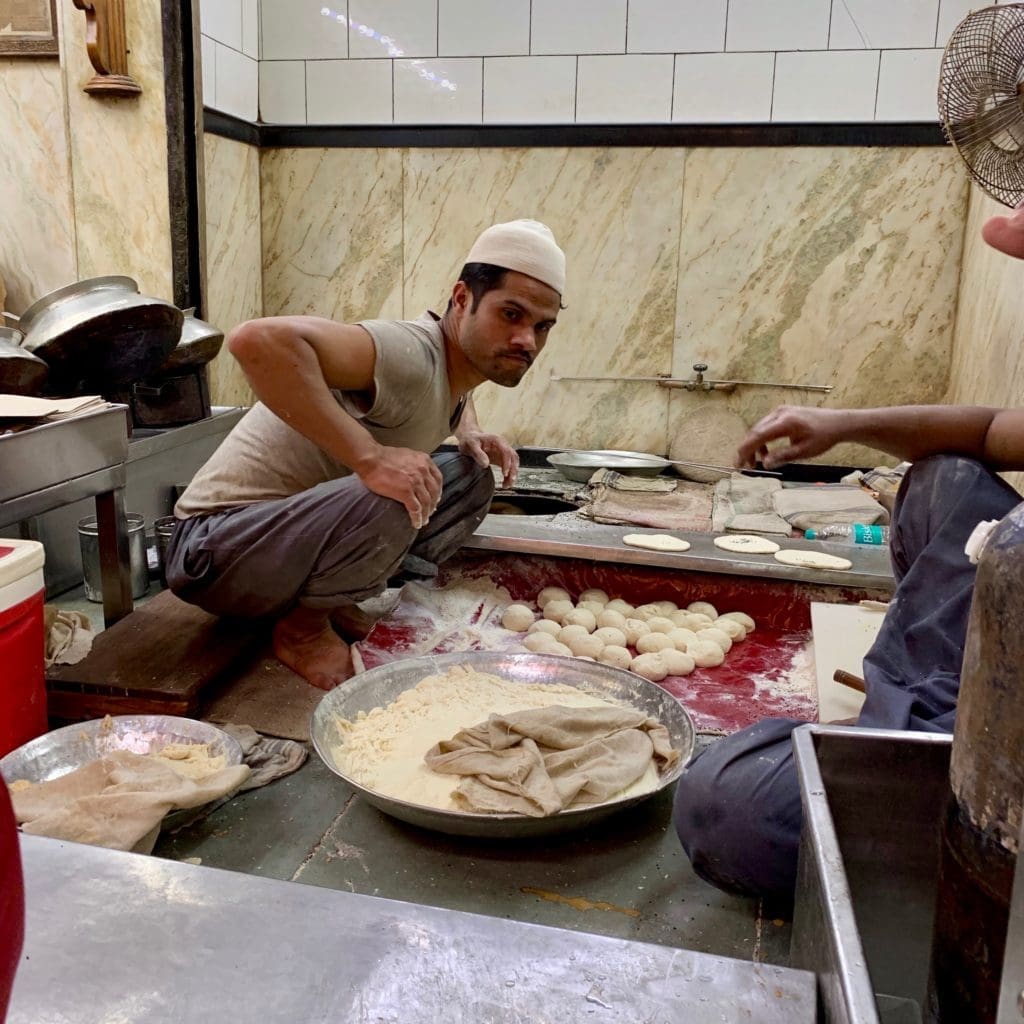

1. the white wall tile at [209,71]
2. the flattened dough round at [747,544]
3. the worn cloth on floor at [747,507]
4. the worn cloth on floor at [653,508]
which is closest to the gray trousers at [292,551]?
the flattened dough round at [747,544]

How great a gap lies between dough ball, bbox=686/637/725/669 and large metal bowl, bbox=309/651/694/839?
471mm

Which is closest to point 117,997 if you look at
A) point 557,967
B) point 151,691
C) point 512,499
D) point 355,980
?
point 355,980

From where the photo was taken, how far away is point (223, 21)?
16.8 ft

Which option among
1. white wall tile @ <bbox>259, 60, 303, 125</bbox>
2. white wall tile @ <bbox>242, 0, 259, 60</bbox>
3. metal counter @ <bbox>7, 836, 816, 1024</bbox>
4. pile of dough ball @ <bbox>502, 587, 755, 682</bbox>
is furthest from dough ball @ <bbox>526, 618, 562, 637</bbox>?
white wall tile @ <bbox>242, 0, 259, 60</bbox>

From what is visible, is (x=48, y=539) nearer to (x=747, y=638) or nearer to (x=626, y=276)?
(x=747, y=638)

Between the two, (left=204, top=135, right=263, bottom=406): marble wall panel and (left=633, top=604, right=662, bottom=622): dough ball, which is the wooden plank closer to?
(left=633, top=604, right=662, bottom=622): dough ball

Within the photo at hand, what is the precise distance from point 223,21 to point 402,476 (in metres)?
4.03

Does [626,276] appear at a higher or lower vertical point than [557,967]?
higher

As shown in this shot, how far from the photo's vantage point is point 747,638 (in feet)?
9.86

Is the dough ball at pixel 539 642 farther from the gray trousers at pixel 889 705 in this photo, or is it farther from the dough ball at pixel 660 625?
the gray trousers at pixel 889 705

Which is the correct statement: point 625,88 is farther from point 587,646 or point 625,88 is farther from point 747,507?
point 587,646

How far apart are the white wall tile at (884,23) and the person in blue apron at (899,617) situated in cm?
389

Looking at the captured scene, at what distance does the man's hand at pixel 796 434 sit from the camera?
198 cm

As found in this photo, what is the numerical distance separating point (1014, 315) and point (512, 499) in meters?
2.29
